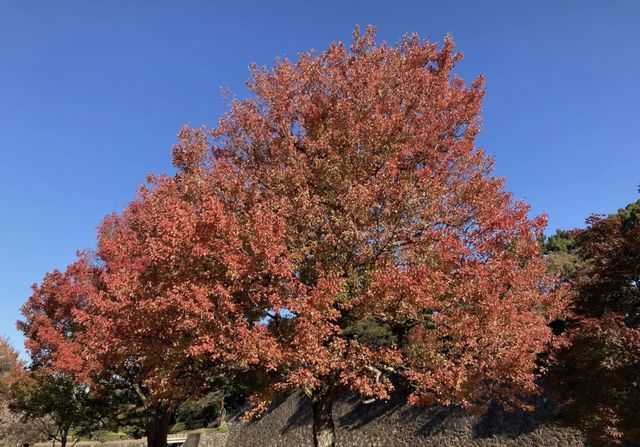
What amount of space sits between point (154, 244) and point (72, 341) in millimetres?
15485

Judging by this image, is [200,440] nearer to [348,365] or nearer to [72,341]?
[72,341]

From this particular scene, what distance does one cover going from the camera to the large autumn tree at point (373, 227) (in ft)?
33.0

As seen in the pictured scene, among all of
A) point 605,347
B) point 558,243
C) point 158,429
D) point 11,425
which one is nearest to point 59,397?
point 158,429

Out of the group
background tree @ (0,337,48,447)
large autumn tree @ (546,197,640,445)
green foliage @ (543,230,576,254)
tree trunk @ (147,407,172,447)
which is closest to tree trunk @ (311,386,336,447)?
large autumn tree @ (546,197,640,445)

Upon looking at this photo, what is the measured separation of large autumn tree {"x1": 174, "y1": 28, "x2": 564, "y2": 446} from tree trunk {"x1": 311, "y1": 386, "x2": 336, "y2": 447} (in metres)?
0.05

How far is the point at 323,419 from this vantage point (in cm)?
1298

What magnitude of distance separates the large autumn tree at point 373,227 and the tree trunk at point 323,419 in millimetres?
48

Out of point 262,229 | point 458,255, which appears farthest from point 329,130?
point 458,255

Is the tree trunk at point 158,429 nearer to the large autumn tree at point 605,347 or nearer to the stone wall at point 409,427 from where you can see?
the stone wall at point 409,427

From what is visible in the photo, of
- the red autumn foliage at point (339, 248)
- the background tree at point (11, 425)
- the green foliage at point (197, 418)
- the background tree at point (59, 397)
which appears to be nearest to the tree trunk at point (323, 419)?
the red autumn foliage at point (339, 248)

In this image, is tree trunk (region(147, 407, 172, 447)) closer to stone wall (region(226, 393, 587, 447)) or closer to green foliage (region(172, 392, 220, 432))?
stone wall (region(226, 393, 587, 447))

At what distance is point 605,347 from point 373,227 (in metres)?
6.28

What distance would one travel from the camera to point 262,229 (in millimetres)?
9570

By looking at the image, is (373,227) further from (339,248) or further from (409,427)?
(409,427)
